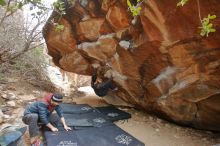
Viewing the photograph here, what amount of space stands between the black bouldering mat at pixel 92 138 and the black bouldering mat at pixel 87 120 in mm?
237

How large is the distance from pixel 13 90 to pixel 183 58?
15.2 ft

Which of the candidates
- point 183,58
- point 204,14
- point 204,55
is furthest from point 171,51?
point 204,14

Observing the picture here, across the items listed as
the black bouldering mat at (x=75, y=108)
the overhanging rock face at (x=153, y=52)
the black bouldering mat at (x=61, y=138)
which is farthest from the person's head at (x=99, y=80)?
the black bouldering mat at (x=61, y=138)

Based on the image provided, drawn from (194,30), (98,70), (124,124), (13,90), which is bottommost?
(124,124)

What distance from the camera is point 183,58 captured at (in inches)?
197

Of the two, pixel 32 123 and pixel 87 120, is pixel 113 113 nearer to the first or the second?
pixel 87 120

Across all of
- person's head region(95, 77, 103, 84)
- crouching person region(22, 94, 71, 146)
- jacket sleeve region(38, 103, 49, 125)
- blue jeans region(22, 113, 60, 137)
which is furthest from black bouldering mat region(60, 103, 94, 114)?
blue jeans region(22, 113, 60, 137)

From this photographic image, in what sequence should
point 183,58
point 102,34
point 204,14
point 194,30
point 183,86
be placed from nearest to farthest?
point 204,14 → point 194,30 → point 183,58 → point 183,86 → point 102,34

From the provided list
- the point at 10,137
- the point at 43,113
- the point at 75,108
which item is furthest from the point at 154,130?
the point at 10,137

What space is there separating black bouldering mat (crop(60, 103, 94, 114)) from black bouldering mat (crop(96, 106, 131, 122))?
0.28m

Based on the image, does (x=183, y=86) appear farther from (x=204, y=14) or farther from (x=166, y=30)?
(x=204, y=14)

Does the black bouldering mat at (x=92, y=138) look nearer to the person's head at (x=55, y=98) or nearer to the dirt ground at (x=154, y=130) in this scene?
the dirt ground at (x=154, y=130)

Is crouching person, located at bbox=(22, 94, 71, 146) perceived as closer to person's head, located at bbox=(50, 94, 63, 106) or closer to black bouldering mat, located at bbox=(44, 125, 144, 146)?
person's head, located at bbox=(50, 94, 63, 106)

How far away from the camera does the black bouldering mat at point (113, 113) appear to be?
6.29m
